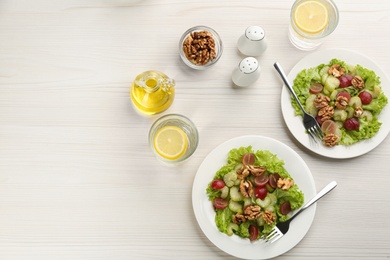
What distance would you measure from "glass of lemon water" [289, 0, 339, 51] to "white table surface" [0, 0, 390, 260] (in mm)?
54

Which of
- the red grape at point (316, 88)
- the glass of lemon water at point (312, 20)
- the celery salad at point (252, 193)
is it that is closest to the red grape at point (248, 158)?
the celery salad at point (252, 193)

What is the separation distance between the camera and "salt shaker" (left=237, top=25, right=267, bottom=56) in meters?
1.32

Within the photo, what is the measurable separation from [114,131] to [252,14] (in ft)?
1.77

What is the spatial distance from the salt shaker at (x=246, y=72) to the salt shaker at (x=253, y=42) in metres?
0.06

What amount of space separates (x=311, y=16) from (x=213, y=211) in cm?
63

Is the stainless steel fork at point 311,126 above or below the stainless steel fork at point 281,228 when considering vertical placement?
above

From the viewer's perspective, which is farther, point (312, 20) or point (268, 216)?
point (312, 20)

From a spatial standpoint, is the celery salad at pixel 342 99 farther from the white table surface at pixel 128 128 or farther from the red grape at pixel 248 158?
the red grape at pixel 248 158

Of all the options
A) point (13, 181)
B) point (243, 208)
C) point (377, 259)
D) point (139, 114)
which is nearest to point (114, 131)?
point (139, 114)

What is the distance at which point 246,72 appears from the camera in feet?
4.27

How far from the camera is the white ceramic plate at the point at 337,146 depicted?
1337mm

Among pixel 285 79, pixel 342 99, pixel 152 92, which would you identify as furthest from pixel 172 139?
pixel 342 99

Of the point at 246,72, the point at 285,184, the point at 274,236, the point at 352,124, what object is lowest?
the point at 274,236

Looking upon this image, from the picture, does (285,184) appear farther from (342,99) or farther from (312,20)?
(312,20)
